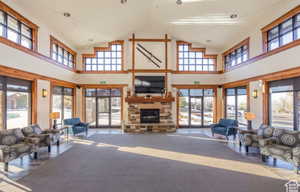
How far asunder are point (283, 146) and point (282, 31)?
3701mm

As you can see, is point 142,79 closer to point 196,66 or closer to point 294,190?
point 196,66

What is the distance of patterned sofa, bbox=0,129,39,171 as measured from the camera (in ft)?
12.1

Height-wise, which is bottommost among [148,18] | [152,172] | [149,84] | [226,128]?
[152,172]

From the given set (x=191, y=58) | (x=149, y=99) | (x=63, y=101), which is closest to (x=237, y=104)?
(x=191, y=58)

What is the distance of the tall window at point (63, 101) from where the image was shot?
753 centimetres

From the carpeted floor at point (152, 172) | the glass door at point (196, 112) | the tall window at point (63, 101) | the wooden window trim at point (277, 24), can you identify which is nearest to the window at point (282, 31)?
the wooden window trim at point (277, 24)

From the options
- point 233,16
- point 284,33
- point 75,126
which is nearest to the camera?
point 284,33

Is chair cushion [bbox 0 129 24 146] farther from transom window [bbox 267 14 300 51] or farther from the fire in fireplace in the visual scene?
transom window [bbox 267 14 300 51]

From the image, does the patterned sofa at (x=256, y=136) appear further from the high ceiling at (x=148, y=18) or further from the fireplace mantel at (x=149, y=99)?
the fireplace mantel at (x=149, y=99)

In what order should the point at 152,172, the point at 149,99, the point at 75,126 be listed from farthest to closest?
the point at 149,99 < the point at 75,126 < the point at 152,172

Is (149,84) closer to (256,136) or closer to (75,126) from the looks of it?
(75,126)

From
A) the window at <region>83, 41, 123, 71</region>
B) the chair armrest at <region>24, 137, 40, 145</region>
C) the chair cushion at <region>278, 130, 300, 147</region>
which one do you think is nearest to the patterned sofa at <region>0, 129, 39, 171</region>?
the chair armrest at <region>24, 137, 40, 145</region>

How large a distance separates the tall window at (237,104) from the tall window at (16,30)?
875 centimetres

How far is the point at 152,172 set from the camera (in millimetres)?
3826
